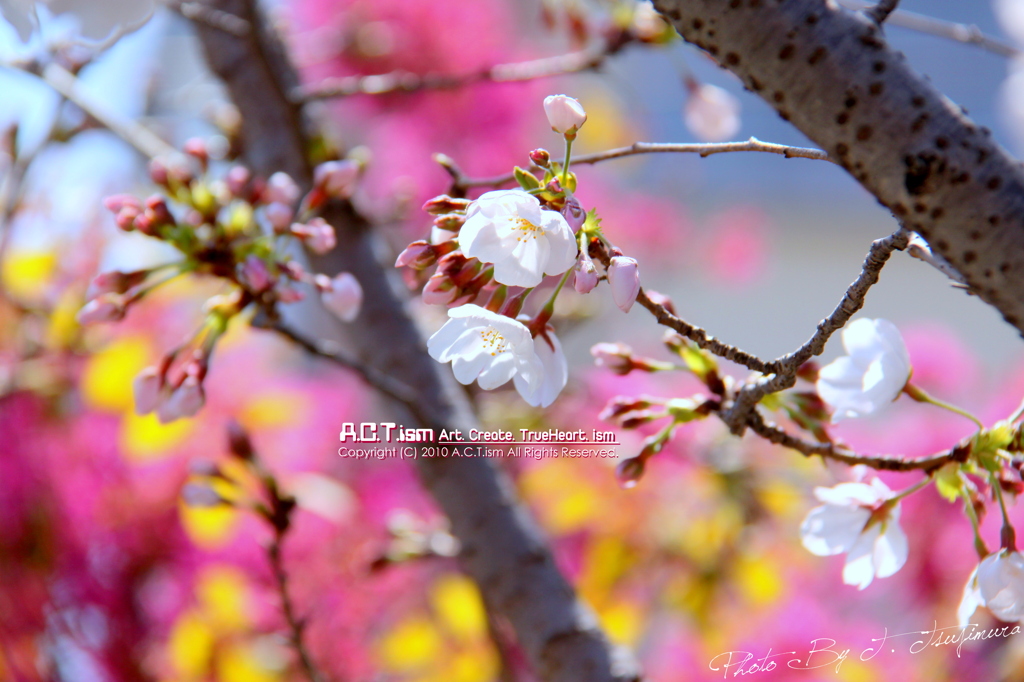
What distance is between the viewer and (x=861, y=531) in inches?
14.4

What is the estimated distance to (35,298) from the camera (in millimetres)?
929

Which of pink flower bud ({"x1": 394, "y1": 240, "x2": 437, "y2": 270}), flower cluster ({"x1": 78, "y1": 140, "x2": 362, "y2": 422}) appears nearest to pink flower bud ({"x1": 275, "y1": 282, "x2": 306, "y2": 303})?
flower cluster ({"x1": 78, "y1": 140, "x2": 362, "y2": 422})

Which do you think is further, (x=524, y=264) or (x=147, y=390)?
(x=147, y=390)

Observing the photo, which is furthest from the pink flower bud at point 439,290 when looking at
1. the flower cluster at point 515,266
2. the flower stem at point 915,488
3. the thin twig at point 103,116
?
the thin twig at point 103,116

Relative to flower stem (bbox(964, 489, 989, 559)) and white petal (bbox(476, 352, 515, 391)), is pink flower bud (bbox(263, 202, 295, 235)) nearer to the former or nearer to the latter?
white petal (bbox(476, 352, 515, 391))

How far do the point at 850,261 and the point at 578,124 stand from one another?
2230 mm

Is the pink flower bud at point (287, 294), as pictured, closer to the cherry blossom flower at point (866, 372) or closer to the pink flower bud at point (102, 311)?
the pink flower bud at point (102, 311)

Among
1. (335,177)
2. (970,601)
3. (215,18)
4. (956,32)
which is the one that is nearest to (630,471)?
(970,601)

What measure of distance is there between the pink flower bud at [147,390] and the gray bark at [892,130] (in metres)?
0.36

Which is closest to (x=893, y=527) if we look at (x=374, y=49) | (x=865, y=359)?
(x=865, y=359)

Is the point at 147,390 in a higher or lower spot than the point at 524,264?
lower

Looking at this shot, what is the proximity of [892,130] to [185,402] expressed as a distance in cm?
38

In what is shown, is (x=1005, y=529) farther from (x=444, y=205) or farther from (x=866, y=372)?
(x=444, y=205)

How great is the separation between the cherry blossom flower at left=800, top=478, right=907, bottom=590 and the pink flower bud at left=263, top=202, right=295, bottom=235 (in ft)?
1.12
